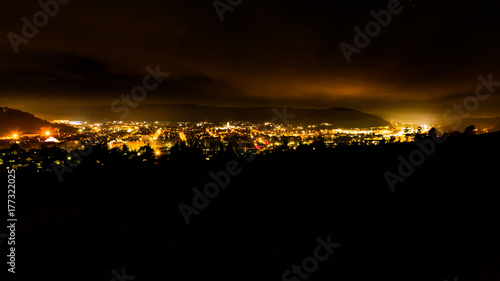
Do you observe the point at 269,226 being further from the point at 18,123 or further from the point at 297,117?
the point at 297,117

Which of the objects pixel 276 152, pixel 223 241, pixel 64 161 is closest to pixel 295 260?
pixel 223 241

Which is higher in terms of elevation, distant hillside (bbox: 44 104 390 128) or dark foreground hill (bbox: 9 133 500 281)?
distant hillside (bbox: 44 104 390 128)

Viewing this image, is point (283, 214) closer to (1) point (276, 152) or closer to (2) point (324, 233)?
(2) point (324, 233)

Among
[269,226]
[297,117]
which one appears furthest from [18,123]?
[297,117]

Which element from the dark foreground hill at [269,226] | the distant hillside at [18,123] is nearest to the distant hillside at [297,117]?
the distant hillside at [18,123]

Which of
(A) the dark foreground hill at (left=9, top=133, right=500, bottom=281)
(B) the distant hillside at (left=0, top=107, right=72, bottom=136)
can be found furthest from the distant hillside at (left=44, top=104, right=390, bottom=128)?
(A) the dark foreground hill at (left=9, top=133, right=500, bottom=281)

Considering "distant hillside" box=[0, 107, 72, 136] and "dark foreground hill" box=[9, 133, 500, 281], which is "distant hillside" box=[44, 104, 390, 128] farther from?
"dark foreground hill" box=[9, 133, 500, 281]
